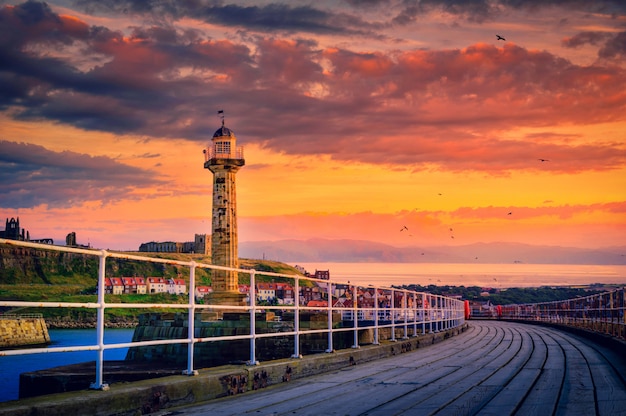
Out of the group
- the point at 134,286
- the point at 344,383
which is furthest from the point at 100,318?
the point at 134,286

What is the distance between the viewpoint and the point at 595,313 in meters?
19.8

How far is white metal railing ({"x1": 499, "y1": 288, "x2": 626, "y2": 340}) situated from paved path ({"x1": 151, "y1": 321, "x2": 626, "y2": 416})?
3.29 metres

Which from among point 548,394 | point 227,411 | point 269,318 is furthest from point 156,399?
point 269,318

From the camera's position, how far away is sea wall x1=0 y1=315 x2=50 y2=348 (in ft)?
307

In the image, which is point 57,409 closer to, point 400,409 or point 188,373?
point 188,373

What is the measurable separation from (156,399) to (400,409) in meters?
2.24

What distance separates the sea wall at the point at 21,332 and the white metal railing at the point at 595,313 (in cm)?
7800

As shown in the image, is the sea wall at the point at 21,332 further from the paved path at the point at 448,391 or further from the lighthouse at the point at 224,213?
the paved path at the point at 448,391

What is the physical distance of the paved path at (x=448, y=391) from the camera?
635 centimetres

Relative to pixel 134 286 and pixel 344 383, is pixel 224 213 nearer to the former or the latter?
pixel 344 383

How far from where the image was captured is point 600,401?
268 inches

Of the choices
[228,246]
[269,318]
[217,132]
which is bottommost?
[269,318]

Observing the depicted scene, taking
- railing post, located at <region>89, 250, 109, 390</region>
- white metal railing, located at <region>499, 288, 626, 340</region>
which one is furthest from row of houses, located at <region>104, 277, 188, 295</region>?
railing post, located at <region>89, 250, 109, 390</region>

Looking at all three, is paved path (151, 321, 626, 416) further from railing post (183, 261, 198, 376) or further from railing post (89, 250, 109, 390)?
railing post (89, 250, 109, 390)
